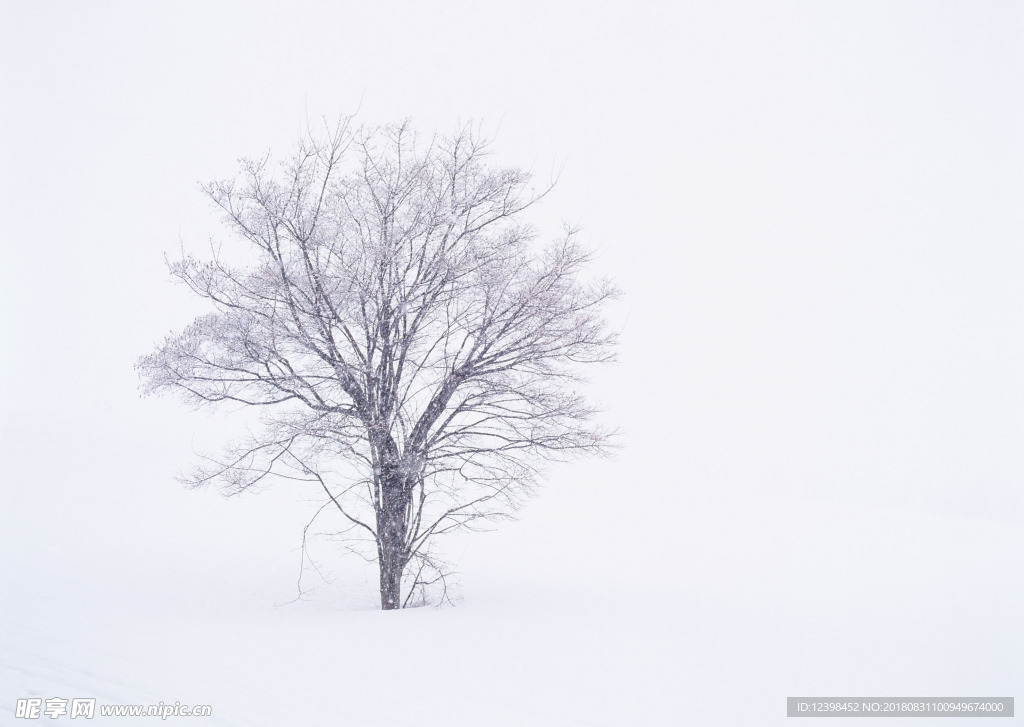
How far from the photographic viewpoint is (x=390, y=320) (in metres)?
11.1

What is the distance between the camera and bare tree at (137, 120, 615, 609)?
10.8 metres

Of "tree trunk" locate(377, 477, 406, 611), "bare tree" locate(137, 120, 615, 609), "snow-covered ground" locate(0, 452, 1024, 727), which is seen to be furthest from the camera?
"tree trunk" locate(377, 477, 406, 611)

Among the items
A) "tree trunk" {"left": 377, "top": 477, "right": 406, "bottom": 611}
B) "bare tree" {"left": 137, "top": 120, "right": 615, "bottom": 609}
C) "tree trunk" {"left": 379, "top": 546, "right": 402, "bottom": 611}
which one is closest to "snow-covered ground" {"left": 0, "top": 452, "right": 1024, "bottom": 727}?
"tree trunk" {"left": 379, "top": 546, "right": 402, "bottom": 611}

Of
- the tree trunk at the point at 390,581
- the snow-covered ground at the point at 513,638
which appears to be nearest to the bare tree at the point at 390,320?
the tree trunk at the point at 390,581

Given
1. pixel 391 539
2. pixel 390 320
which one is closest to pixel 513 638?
pixel 391 539

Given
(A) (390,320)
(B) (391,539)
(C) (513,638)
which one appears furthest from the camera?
(B) (391,539)

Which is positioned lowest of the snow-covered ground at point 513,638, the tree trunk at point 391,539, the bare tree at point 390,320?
the snow-covered ground at point 513,638

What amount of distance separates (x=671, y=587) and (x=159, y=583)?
402 inches

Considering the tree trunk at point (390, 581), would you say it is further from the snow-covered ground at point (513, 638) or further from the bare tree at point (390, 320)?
the snow-covered ground at point (513, 638)

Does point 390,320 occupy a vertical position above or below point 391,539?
above

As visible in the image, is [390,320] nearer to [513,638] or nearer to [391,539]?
[391,539]

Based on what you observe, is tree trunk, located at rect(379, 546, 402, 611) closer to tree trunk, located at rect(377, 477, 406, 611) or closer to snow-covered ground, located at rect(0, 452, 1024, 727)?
tree trunk, located at rect(377, 477, 406, 611)

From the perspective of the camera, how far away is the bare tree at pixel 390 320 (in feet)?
35.5

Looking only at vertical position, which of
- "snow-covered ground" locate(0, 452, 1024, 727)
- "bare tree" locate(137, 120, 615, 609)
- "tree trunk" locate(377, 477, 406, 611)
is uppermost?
"bare tree" locate(137, 120, 615, 609)
